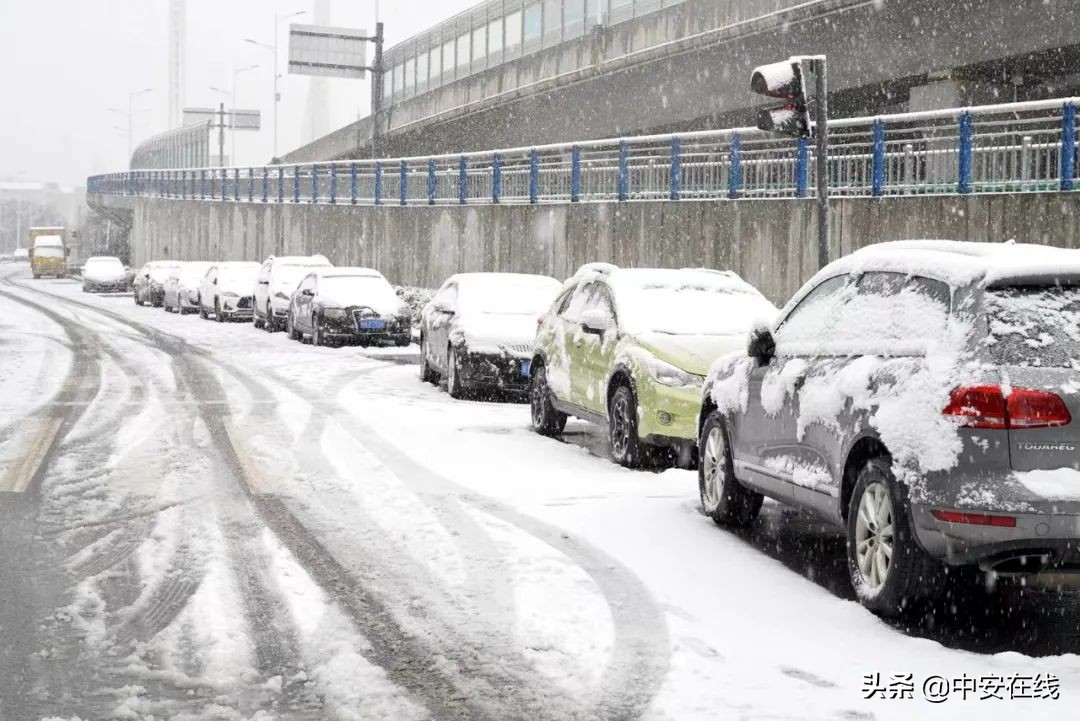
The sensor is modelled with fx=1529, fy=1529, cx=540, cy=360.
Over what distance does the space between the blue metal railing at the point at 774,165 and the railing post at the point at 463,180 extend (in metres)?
0.04

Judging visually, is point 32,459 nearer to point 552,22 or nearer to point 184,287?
point 184,287

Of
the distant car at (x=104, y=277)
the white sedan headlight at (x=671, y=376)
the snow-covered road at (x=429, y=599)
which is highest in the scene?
the distant car at (x=104, y=277)

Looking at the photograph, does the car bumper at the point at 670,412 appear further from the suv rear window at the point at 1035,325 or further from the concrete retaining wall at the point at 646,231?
the concrete retaining wall at the point at 646,231

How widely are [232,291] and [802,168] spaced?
1746 cm

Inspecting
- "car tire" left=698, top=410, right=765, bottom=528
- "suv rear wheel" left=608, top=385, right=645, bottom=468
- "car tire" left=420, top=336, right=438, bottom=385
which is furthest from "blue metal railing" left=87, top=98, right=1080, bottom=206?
"car tire" left=698, top=410, right=765, bottom=528

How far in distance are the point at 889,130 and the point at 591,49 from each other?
68.1ft

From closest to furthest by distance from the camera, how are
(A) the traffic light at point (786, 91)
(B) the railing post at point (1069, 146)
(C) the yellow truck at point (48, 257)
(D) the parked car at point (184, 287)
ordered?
(A) the traffic light at point (786, 91), (B) the railing post at point (1069, 146), (D) the parked car at point (184, 287), (C) the yellow truck at point (48, 257)

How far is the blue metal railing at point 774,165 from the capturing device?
16375 millimetres

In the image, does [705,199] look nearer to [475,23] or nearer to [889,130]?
[889,130]

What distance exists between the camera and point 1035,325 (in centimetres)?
626

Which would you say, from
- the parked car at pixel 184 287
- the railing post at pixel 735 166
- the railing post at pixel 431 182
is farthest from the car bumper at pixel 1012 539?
the parked car at pixel 184 287

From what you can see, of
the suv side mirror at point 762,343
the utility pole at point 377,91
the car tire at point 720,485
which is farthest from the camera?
the utility pole at point 377,91

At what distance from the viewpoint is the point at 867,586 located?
22.4ft

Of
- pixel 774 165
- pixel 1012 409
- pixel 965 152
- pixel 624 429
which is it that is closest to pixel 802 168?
pixel 774 165
